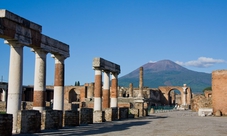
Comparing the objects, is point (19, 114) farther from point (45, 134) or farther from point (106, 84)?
point (106, 84)

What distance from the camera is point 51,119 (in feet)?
48.2

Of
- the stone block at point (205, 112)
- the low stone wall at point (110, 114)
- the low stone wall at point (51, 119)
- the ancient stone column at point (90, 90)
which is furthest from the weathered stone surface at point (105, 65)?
the ancient stone column at point (90, 90)

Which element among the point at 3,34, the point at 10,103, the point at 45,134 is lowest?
the point at 45,134

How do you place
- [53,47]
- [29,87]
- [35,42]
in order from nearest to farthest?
[35,42] → [53,47] → [29,87]

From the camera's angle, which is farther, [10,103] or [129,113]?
[129,113]

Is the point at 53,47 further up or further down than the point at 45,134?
further up

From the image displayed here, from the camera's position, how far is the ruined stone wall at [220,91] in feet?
97.4

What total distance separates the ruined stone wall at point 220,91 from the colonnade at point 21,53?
1763 centimetres

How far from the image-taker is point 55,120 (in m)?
14.9

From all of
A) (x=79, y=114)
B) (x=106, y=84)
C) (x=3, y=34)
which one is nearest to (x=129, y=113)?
(x=106, y=84)

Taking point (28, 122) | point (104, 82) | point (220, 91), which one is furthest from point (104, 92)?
point (220, 91)

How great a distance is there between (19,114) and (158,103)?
49.6 m

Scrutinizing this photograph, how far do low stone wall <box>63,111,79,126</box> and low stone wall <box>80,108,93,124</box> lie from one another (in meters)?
1.26

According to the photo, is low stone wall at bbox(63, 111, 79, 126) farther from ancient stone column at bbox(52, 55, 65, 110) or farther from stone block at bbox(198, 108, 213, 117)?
stone block at bbox(198, 108, 213, 117)
